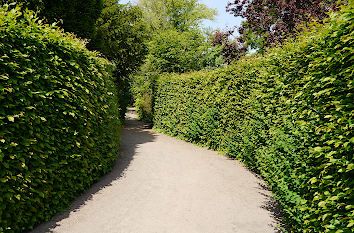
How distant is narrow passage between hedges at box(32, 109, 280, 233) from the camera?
400cm

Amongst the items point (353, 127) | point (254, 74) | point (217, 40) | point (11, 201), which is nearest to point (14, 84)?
point (11, 201)

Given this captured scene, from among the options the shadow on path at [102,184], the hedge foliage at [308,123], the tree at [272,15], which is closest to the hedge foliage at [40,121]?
the shadow on path at [102,184]

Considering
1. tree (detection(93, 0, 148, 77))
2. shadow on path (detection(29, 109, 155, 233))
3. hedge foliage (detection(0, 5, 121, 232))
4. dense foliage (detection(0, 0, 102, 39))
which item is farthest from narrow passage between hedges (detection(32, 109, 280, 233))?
tree (detection(93, 0, 148, 77))

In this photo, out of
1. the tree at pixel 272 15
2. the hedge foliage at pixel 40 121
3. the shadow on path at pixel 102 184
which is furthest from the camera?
the tree at pixel 272 15

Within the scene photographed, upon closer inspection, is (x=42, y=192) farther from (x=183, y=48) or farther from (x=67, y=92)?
(x=183, y=48)

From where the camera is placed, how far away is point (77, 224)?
3.99 metres

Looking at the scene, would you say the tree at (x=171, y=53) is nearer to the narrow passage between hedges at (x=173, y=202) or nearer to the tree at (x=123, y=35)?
the tree at (x=123, y=35)

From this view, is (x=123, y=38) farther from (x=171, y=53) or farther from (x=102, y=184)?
(x=102, y=184)

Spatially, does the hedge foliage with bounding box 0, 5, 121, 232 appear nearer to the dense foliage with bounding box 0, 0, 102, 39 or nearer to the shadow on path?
the shadow on path

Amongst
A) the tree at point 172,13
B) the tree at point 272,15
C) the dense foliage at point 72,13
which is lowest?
the dense foliage at point 72,13

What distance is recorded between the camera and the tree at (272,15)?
38.5ft

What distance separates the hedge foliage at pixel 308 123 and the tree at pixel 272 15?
6862 mm

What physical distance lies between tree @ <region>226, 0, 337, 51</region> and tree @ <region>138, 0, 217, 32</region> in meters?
16.7

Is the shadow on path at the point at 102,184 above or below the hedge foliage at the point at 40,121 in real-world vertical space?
below
